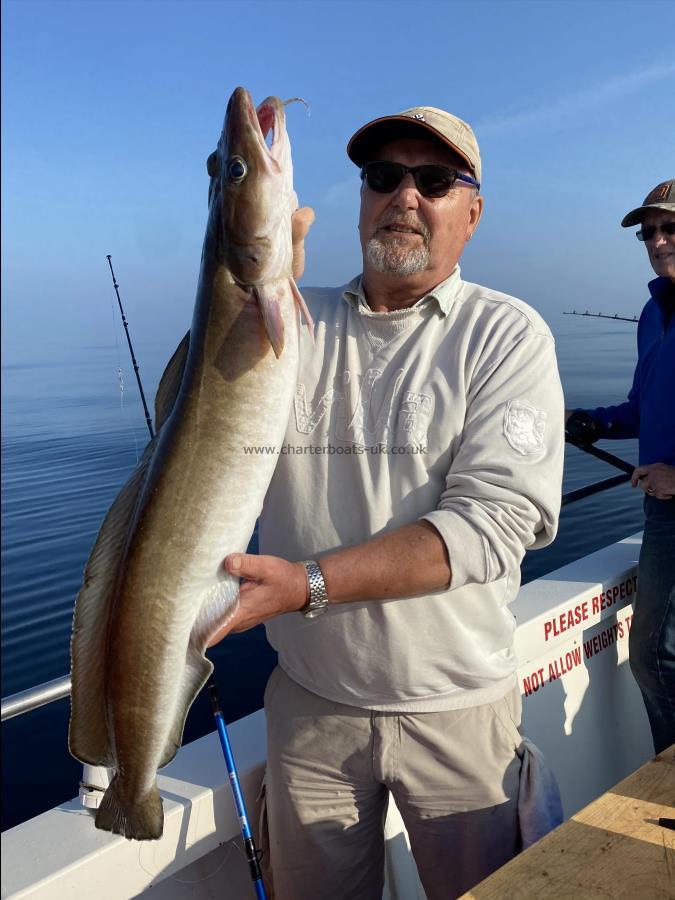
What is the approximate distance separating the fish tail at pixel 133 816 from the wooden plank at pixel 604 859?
0.77 meters

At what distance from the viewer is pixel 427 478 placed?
7.09ft

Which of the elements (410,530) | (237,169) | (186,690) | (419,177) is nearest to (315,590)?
(410,530)

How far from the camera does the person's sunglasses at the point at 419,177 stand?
2311 mm

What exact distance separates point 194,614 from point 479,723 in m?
0.98

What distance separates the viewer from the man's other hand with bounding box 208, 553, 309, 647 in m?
1.81

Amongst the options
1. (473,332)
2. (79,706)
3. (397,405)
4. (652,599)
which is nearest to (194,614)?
(79,706)

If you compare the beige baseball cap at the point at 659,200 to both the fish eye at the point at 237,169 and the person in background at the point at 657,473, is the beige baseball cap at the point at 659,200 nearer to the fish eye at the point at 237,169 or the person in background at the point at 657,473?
the person in background at the point at 657,473

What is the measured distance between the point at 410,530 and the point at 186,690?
2.34 ft

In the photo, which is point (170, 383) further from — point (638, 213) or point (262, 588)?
point (638, 213)

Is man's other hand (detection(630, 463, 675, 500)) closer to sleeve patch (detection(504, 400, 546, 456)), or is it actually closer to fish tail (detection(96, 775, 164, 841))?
sleeve patch (detection(504, 400, 546, 456))

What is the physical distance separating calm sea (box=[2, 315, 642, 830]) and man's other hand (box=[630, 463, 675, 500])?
113 inches

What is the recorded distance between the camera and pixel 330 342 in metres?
2.37

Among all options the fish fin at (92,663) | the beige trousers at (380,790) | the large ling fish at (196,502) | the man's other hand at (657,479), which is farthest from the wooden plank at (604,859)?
the man's other hand at (657,479)

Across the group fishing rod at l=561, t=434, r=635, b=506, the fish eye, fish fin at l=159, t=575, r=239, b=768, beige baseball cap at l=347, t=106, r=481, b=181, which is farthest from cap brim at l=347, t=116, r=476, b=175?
fishing rod at l=561, t=434, r=635, b=506
